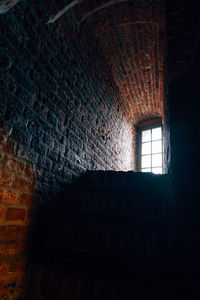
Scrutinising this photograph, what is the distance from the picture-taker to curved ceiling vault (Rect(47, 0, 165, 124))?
8.94 feet

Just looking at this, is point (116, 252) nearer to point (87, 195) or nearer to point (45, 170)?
point (87, 195)

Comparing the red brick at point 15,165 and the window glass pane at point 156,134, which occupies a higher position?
the window glass pane at point 156,134

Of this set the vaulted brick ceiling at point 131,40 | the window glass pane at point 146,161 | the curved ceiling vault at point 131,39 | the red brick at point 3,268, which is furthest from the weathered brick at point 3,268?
the window glass pane at point 146,161

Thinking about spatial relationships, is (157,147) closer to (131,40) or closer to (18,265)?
(131,40)

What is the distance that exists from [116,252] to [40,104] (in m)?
1.49

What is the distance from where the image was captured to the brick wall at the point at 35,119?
1.47 metres

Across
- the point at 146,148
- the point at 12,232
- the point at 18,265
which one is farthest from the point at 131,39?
the point at 146,148

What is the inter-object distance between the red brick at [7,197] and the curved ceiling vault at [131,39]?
2.08m

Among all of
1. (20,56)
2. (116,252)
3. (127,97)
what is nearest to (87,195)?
(116,252)

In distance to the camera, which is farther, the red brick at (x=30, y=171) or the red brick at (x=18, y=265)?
the red brick at (x=30, y=171)

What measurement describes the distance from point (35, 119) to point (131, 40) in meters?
2.59

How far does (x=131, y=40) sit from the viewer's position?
342cm

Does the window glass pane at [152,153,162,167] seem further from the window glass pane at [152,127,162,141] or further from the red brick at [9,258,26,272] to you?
the red brick at [9,258,26,272]

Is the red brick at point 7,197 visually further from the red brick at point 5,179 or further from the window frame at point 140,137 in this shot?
the window frame at point 140,137
